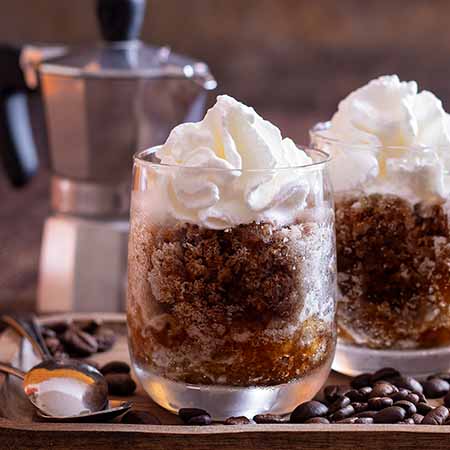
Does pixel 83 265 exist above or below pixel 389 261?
below

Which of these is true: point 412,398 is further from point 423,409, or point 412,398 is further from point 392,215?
point 392,215

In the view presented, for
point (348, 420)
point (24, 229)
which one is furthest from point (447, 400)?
point (24, 229)

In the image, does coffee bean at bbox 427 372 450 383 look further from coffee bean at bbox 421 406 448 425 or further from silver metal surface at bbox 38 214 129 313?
silver metal surface at bbox 38 214 129 313

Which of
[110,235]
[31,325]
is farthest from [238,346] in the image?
[110,235]

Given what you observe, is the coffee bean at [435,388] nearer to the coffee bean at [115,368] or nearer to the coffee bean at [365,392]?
the coffee bean at [365,392]

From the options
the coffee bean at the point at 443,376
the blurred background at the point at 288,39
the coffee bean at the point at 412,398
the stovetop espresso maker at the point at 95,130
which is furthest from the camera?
the blurred background at the point at 288,39

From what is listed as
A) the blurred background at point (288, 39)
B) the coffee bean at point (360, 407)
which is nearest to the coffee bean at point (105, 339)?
the coffee bean at point (360, 407)
